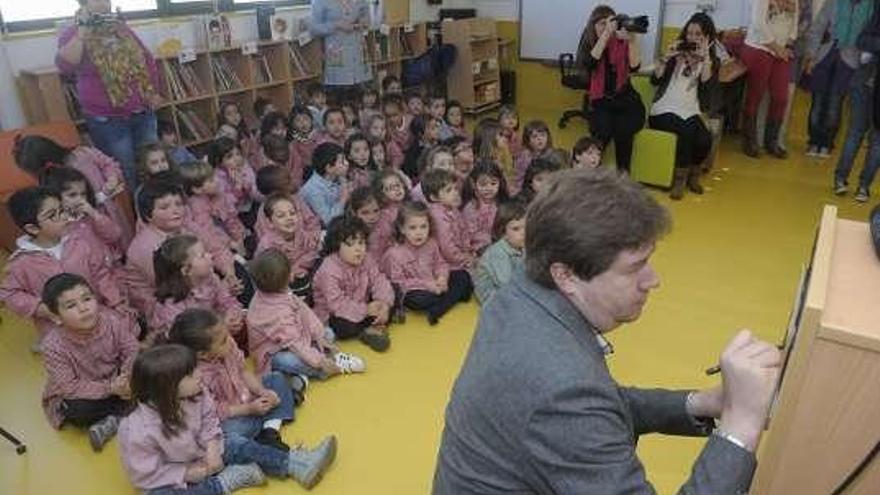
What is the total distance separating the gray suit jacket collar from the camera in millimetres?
1000

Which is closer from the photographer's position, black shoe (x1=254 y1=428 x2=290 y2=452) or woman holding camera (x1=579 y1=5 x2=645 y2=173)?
black shoe (x1=254 y1=428 x2=290 y2=452)

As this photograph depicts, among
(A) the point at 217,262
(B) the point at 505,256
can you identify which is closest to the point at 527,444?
(B) the point at 505,256

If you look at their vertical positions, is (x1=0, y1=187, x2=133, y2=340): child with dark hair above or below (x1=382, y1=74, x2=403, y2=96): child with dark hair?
below

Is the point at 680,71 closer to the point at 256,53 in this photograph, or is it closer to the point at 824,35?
the point at 824,35

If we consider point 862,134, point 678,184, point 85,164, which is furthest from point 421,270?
point 862,134

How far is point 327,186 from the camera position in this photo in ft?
12.5

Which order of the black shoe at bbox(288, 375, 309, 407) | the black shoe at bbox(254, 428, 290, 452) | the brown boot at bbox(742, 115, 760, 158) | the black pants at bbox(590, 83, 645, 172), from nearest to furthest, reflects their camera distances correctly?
the black shoe at bbox(254, 428, 290, 452), the black shoe at bbox(288, 375, 309, 407), the black pants at bbox(590, 83, 645, 172), the brown boot at bbox(742, 115, 760, 158)

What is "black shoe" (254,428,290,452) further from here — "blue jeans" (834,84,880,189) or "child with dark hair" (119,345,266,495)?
"blue jeans" (834,84,880,189)

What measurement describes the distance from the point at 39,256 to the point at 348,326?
133 centimetres

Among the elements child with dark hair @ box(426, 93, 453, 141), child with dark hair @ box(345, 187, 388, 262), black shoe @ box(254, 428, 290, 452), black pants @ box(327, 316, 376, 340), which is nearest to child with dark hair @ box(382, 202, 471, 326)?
child with dark hair @ box(345, 187, 388, 262)

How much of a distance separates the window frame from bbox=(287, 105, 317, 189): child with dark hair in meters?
1.39

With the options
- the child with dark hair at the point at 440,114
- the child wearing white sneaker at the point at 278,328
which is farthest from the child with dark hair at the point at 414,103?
the child wearing white sneaker at the point at 278,328

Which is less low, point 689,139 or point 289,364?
point 689,139

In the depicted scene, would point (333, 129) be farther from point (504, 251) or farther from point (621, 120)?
point (621, 120)
